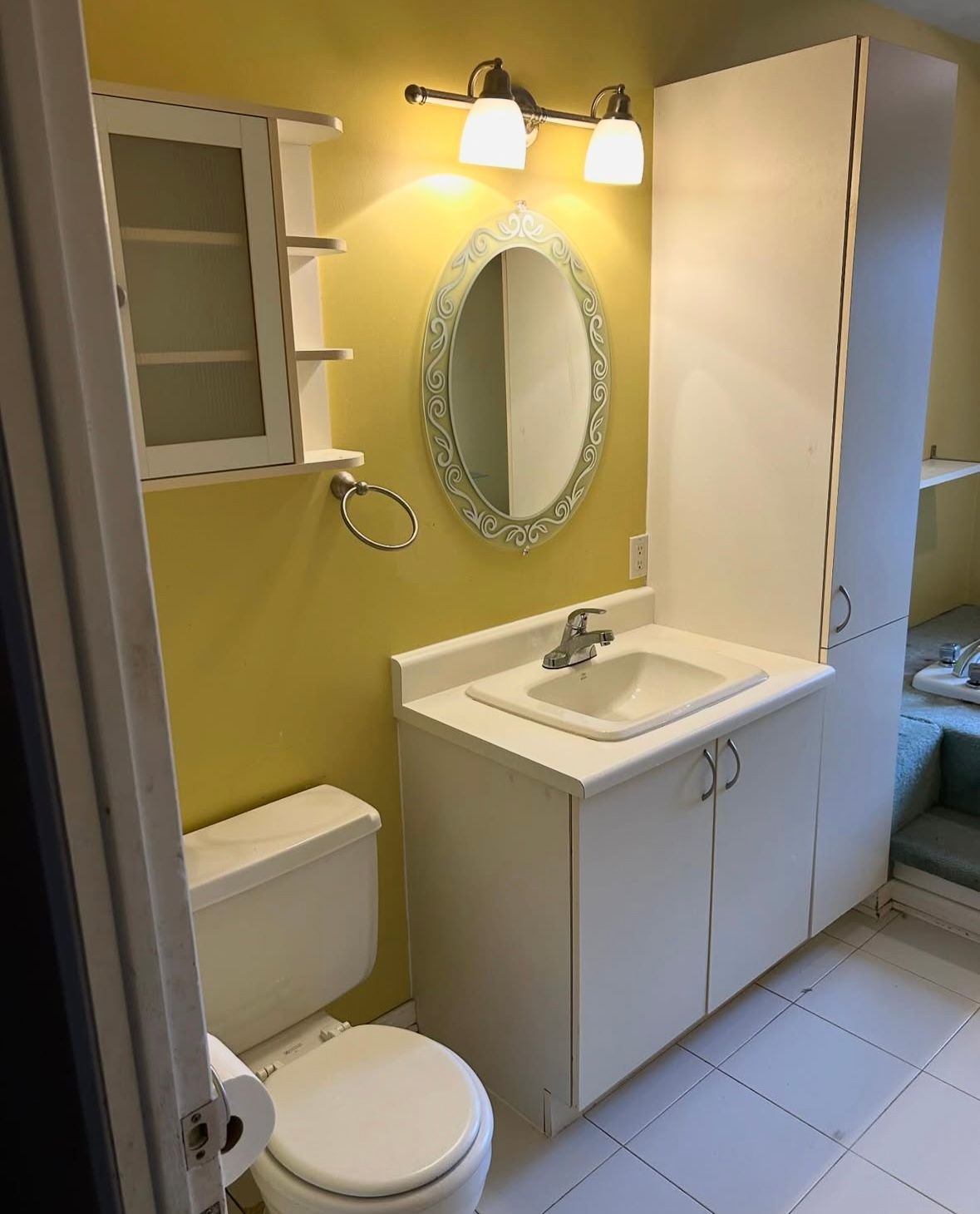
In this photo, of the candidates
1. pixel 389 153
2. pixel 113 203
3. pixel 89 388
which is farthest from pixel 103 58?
pixel 89 388

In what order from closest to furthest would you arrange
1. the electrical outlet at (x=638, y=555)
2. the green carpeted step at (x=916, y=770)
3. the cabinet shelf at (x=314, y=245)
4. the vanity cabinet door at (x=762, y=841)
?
the cabinet shelf at (x=314, y=245) < the vanity cabinet door at (x=762, y=841) < the electrical outlet at (x=638, y=555) < the green carpeted step at (x=916, y=770)

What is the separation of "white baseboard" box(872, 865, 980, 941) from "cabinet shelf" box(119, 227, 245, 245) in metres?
2.25

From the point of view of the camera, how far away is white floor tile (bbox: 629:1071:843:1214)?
5.92ft

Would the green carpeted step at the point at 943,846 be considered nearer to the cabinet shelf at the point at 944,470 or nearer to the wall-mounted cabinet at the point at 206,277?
the cabinet shelf at the point at 944,470

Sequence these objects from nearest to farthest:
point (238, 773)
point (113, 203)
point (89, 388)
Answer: point (89, 388), point (113, 203), point (238, 773)

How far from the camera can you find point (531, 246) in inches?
80.3

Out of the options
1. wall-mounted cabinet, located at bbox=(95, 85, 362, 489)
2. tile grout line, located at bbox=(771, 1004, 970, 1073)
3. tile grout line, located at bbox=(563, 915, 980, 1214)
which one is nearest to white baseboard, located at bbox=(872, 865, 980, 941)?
tile grout line, located at bbox=(563, 915, 980, 1214)

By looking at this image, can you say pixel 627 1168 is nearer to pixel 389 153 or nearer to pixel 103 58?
pixel 389 153

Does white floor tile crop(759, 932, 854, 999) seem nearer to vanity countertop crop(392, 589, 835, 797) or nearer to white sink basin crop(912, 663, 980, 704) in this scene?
vanity countertop crop(392, 589, 835, 797)

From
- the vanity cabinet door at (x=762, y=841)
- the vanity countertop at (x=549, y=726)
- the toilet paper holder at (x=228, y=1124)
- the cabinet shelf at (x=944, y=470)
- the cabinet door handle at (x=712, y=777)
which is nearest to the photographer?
the toilet paper holder at (x=228, y=1124)

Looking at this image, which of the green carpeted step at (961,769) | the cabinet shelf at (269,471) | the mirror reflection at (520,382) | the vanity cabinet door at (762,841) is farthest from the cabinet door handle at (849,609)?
the cabinet shelf at (269,471)

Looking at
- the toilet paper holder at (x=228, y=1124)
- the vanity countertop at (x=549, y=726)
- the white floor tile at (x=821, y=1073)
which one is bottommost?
the white floor tile at (x=821, y=1073)

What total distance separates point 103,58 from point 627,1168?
2.12 meters

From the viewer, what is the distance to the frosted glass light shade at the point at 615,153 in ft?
6.42
